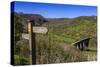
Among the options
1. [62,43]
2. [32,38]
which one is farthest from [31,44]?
[62,43]

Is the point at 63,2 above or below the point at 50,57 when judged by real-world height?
above

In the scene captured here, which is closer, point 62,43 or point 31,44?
point 31,44

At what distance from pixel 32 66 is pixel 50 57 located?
209mm

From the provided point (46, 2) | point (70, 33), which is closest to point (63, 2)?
point (46, 2)

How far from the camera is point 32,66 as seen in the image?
215 centimetres

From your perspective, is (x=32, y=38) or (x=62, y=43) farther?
(x=62, y=43)

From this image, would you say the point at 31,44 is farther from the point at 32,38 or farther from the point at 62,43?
the point at 62,43
